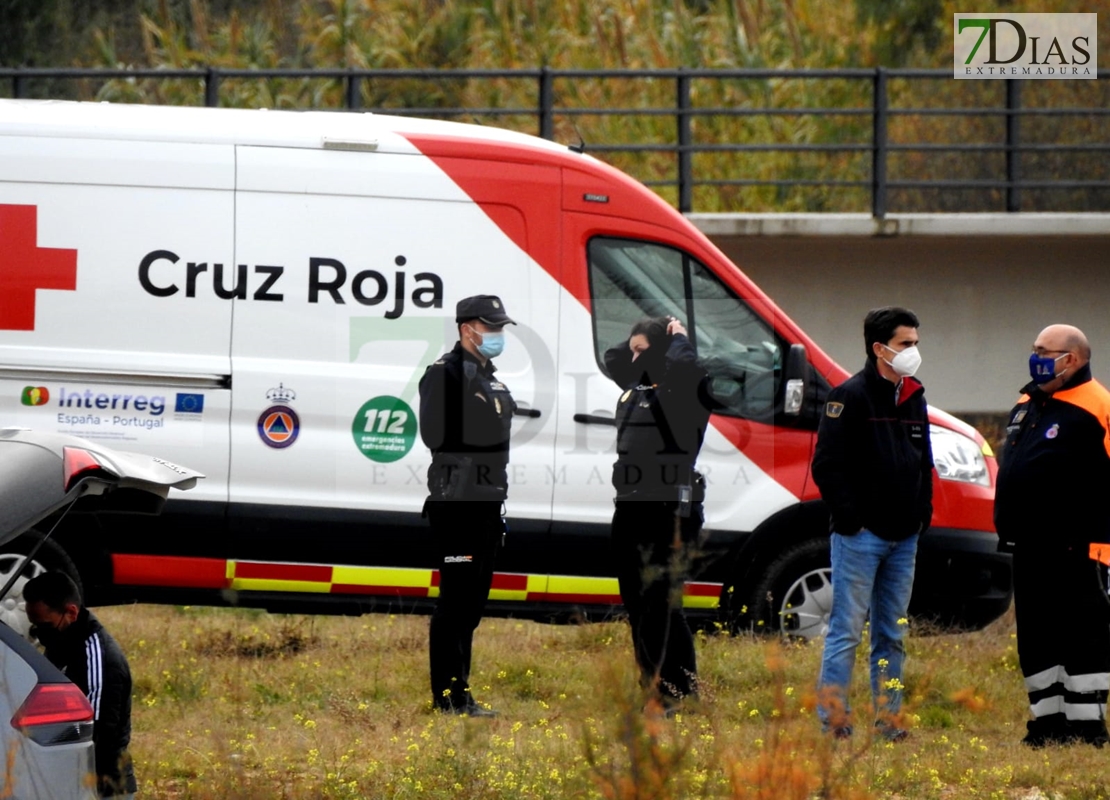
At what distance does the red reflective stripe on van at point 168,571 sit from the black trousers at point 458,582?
4.69 ft

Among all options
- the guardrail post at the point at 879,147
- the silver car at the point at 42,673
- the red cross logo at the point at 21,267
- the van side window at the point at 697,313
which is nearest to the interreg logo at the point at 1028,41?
the guardrail post at the point at 879,147

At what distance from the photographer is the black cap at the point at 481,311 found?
6.82m

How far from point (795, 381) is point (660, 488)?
154 centimetres

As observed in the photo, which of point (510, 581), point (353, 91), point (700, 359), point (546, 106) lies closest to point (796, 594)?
point (700, 359)

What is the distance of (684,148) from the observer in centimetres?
1351

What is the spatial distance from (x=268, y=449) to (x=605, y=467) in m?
1.60

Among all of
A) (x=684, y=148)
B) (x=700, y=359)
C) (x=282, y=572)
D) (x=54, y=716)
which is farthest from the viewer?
(x=684, y=148)

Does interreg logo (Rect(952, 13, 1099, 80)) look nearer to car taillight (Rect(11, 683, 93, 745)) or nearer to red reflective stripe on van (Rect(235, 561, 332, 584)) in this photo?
red reflective stripe on van (Rect(235, 561, 332, 584))

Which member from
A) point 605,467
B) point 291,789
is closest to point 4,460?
point 291,789

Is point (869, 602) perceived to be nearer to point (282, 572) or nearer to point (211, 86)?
point (282, 572)

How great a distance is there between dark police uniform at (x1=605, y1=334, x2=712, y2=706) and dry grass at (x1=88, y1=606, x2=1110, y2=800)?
0.26m

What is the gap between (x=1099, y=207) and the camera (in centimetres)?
1609

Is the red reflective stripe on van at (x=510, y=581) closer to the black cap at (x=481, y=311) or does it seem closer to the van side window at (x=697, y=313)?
the van side window at (x=697, y=313)

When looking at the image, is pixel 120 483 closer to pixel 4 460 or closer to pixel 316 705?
pixel 4 460
